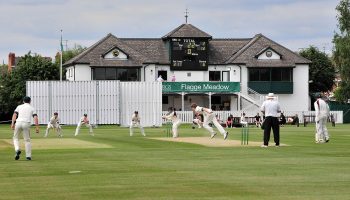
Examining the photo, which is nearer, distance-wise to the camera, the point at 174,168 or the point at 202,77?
the point at 174,168

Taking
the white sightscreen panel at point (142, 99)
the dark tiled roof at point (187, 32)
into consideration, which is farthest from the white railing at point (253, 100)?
the white sightscreen panel at point (142, 99)

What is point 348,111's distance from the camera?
90.1 meters

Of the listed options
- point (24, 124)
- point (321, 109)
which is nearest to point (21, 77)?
point (321, 109)

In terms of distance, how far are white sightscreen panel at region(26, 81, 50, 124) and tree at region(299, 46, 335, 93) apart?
165 feet

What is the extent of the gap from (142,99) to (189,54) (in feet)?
89.3

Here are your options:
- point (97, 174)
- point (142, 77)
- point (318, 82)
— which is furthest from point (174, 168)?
point (318, 82)

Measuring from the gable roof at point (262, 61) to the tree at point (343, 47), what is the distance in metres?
4.86

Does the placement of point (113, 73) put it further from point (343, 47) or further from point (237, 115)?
point (343, 47)

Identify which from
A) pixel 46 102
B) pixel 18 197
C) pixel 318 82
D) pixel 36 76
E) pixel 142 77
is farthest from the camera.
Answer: pixel 318 82

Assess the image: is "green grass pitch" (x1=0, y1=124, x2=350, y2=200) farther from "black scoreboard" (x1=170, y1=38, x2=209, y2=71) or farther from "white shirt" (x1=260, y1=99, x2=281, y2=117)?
"black scoreboard" (x1=170, y1=38, x2=209, y2=71)

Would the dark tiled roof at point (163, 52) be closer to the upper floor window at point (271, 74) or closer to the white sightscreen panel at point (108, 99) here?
the upper floor window at point (271, 74)

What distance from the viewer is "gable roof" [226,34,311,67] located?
8950 centimetres

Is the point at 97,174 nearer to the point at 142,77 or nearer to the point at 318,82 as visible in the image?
the point at 142,77

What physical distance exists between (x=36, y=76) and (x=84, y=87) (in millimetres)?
37881
